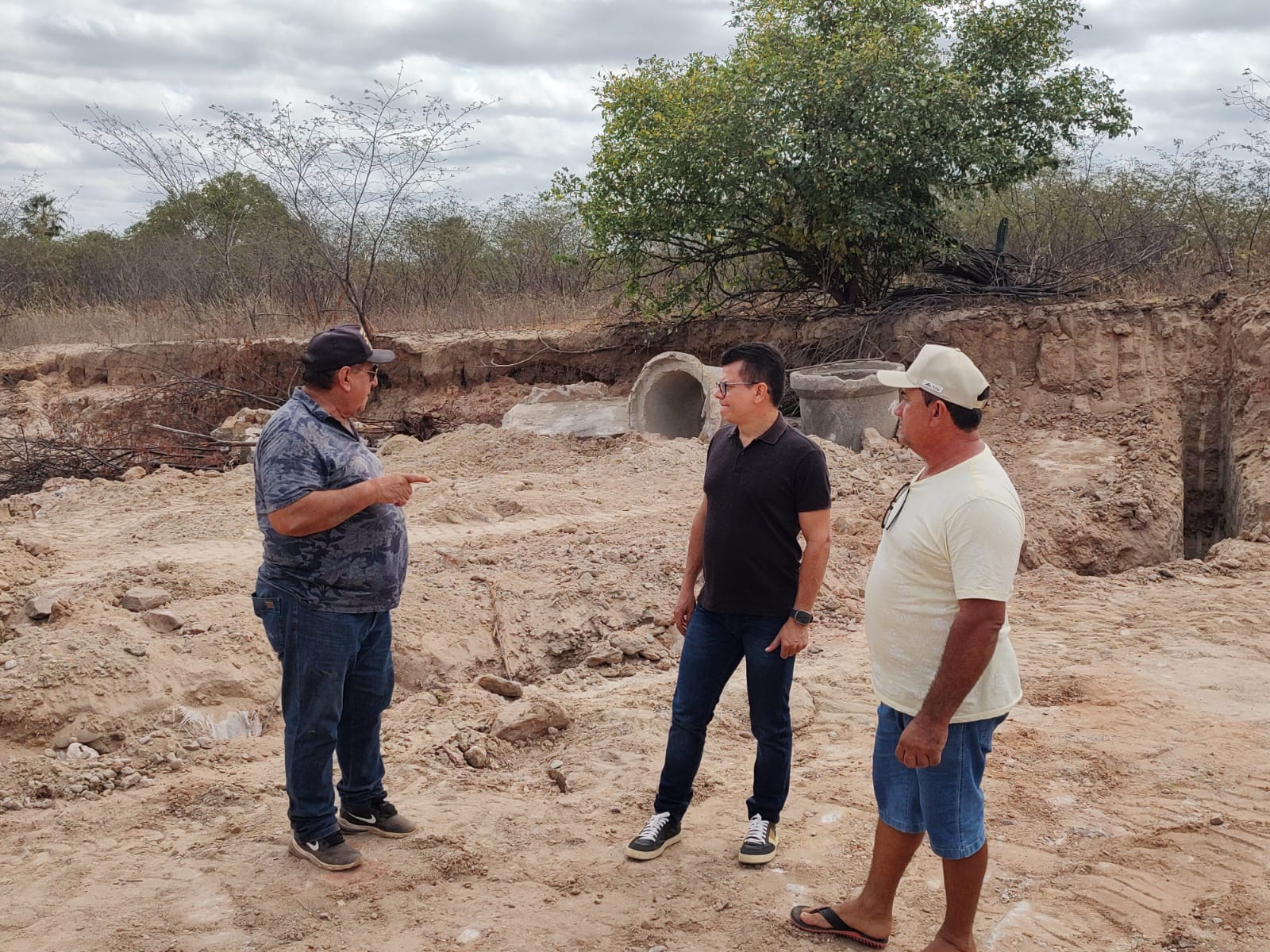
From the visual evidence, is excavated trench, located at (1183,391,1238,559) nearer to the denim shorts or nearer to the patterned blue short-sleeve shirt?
the denim shorts

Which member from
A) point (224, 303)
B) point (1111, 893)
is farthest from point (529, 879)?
point (224, 303)

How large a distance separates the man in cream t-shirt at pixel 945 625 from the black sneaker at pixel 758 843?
0.75 metres

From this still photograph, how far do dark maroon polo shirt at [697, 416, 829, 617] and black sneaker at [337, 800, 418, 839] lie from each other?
142 cm

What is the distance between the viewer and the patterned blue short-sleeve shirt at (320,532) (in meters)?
3.22

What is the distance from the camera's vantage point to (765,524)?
3426mm

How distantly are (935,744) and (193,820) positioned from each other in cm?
→ 288

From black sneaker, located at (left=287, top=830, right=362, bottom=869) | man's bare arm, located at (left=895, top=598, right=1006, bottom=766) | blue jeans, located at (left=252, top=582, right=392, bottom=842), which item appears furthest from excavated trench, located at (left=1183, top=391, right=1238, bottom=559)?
black sneaker, located at (left=287, top=830, right=362, bottom=869)

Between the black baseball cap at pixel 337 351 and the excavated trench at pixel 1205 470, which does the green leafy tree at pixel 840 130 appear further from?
the black baseball cap at pixel 337 351

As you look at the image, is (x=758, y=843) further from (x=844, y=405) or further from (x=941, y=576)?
(x=844, y=405)

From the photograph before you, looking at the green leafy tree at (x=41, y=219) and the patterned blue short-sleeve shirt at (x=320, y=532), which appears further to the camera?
the green leafy tree at (x=41, y=219)

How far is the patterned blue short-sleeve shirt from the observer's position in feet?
10.6

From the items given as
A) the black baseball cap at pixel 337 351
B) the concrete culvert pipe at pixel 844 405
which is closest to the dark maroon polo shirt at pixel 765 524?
the black baseball cap at pixel 337 351

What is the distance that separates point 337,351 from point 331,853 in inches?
65.8

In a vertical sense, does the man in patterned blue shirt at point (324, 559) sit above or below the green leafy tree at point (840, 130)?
below
